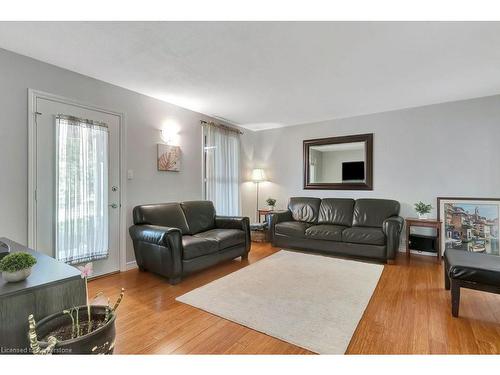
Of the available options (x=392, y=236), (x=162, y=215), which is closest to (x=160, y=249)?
(x=162, y=215)

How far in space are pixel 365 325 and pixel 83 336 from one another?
1.86 m

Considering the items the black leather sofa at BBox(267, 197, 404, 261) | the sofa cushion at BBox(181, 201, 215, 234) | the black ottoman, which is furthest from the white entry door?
the black ottoman

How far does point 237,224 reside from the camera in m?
3.68

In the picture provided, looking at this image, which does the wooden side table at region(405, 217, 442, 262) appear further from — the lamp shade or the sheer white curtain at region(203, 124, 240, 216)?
the sheer white curtain at region(203, 124, 240, 216)

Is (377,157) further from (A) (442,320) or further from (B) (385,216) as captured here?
(A) (442,320)

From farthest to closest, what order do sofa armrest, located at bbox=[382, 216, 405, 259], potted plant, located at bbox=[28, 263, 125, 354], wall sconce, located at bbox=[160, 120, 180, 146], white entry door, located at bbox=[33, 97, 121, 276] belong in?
1. wall sconce, located at bbox=[160, 120, 180, 146]
2. sofa armrest, located at bbox=[382, 216, 405, 259]
3. white entry door, located at bbox=[33, 97, 121, 276]
4. potted plant, located at bbox=[28, 263, 125, 354]

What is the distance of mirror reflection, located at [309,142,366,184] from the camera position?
4.44 meters

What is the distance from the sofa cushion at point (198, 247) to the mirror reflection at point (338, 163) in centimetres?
267

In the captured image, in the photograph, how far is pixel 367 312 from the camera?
2096 millimetres

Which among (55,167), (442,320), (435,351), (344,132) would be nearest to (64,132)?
(55,167)

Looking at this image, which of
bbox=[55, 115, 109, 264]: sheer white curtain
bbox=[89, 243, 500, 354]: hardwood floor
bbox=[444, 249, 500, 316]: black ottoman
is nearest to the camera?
bbox=[89, 243, 500, 354]: hardwood floor

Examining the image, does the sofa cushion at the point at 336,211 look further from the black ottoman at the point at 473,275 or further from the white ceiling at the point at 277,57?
the black ottoman at the point at 473,275

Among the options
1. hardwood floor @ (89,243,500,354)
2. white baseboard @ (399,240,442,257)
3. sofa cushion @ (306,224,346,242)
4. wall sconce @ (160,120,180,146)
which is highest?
wall sconce @ (160,120,180,146)

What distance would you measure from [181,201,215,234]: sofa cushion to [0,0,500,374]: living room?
0.02 m
